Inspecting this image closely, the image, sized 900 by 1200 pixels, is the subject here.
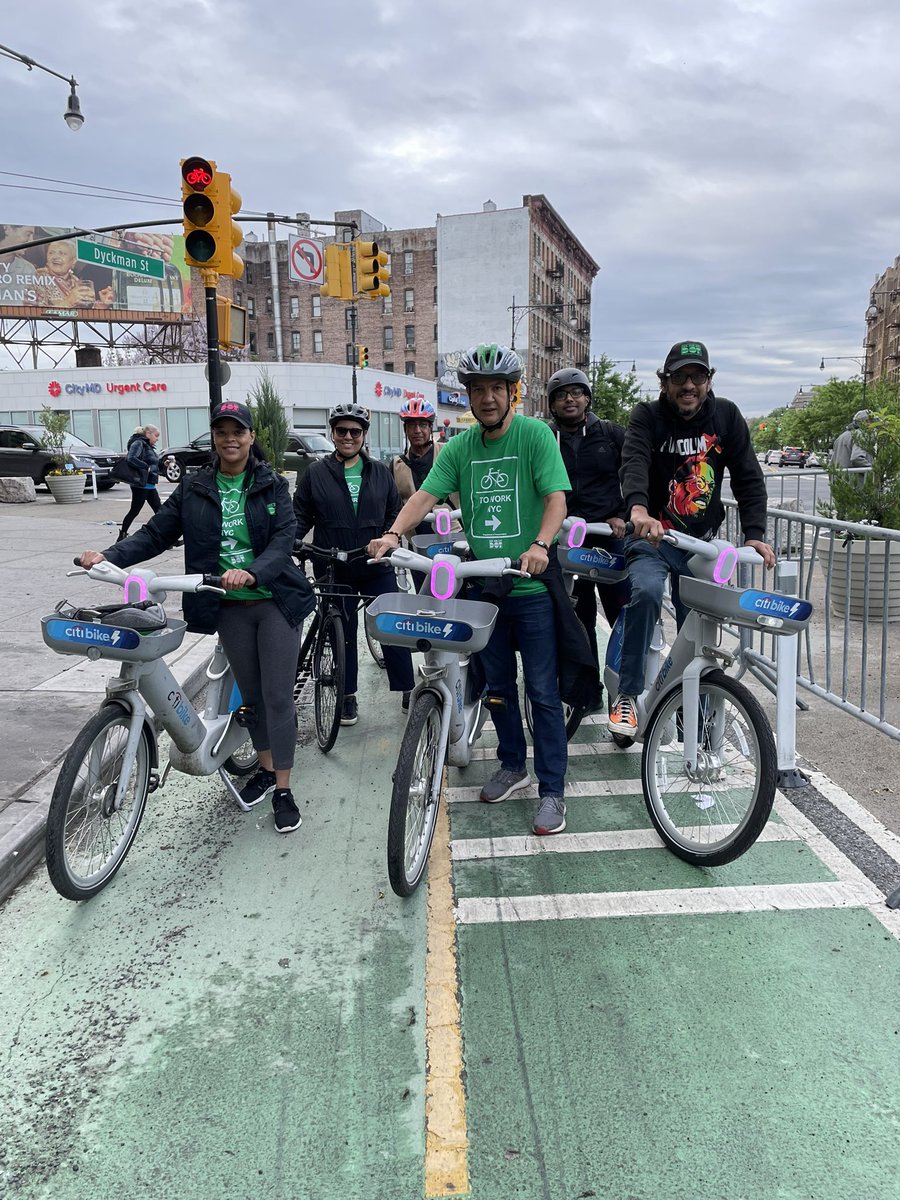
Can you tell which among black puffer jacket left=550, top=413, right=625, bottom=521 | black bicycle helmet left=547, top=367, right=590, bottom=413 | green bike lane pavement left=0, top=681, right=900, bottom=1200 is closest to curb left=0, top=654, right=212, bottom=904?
green bike lane pavement left=0, top=681, right=900, bottom=1200

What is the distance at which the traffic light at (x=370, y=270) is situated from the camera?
16.0m

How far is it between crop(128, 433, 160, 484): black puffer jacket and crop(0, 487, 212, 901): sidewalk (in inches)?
79.1

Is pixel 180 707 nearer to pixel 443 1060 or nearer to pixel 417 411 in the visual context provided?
pixel 443 1060

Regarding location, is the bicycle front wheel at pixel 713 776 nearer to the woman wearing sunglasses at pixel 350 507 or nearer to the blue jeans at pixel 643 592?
the blue jeans at pixel 643 592

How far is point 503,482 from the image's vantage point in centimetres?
405

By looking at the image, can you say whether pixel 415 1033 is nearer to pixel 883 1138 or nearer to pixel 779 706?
pixel 883 1138

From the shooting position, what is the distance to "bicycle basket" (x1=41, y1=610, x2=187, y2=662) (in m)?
3.42

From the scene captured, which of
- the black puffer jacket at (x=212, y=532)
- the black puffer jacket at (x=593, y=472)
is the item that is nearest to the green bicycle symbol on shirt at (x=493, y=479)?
the black puffer jacket at (x=212, y=532)

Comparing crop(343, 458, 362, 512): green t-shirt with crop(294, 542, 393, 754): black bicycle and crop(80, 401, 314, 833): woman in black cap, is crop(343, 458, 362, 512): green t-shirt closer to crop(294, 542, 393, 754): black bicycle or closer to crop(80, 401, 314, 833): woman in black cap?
crop(294, 542, 393, 754): black bicycle

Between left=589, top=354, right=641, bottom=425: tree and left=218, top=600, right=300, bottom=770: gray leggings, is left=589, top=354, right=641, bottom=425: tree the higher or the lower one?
the higher one

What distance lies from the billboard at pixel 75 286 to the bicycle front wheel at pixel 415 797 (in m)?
57.0

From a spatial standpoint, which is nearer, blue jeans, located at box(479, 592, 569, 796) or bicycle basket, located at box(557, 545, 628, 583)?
blue jeans, located at box(479, 592, 569, 796)

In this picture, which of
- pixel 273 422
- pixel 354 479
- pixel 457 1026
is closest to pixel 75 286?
pixel 273 422

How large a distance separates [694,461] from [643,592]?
0.68m
